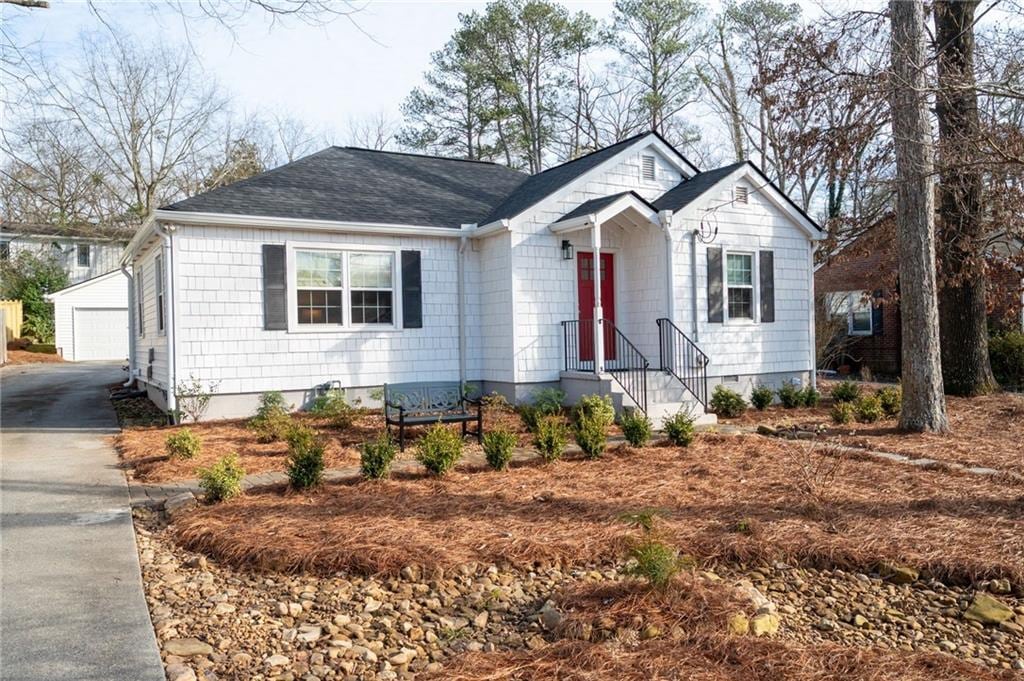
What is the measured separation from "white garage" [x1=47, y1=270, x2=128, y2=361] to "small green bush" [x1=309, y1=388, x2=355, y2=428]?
23193 millimetres

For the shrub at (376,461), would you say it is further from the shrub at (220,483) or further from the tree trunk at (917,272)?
the tree trunk at (917,272)

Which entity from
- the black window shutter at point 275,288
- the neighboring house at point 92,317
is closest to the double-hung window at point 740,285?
the black window shutter at point 275,288

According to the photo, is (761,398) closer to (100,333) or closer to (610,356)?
(610,356)

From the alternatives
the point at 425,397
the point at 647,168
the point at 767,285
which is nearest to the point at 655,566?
the point at 425,397

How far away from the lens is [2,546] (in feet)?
17.0

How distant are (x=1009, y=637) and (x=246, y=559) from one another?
439 cm

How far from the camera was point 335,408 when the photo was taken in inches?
435

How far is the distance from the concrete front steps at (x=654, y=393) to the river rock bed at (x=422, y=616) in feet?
21.4

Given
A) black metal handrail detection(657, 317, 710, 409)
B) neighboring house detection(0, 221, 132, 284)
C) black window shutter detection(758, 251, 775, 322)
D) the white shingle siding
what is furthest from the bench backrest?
neighboring house detection(0, 221, 132, 284)

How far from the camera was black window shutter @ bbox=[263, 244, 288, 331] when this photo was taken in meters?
11.5

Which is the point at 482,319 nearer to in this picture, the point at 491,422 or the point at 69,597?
the point at 491,422

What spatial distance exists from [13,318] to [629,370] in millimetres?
30276

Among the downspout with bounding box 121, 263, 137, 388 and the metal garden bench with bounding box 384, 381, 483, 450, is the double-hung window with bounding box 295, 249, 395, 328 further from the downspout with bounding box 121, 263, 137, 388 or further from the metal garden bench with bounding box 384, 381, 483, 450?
the downspout with bounding box 121, 263, 137, 388

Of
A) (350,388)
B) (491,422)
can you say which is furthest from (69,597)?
(350,388)
